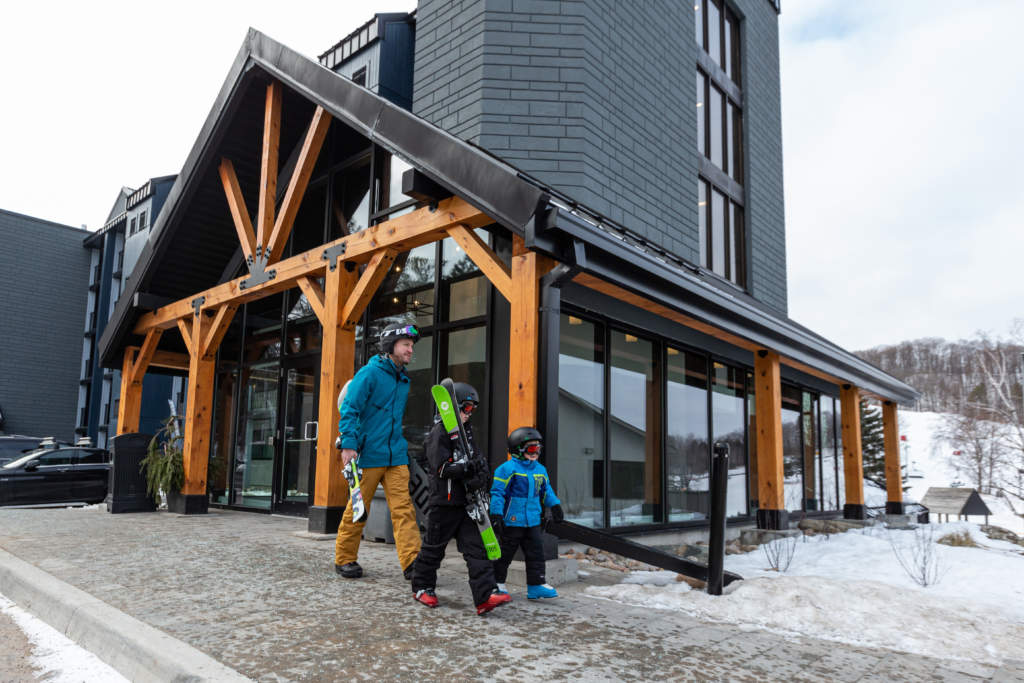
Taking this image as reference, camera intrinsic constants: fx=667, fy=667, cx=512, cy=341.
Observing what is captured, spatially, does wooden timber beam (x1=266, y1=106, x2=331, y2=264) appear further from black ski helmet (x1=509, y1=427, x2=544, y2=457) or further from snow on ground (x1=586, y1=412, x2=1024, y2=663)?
snow on ground (x1=586, y1=412, x2=1024, y2=663)

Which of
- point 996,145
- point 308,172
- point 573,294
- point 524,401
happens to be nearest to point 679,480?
point 573,294

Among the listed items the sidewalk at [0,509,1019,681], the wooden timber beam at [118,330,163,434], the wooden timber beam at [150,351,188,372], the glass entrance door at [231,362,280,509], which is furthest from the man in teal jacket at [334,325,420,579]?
the wooden timber beam at [150,351,188,372]

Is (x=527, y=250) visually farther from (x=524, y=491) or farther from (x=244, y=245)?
(x=244, y=245)

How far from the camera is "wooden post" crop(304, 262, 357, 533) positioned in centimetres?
721

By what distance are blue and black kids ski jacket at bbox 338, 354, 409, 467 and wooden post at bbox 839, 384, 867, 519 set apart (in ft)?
33.1

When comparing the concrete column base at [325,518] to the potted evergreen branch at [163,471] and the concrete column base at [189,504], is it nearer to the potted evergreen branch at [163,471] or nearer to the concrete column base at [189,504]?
the concrete column base at [189,504]

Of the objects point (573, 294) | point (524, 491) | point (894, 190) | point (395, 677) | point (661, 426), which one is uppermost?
point (894, 190)

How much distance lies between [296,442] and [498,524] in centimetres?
591

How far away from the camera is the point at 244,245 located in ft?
30.5

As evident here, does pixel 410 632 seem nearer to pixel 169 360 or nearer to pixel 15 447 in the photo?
pixel 169 360

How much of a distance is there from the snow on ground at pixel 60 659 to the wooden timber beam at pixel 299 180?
5.71 metres

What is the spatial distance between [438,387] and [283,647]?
5.66ft

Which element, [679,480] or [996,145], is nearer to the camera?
[679,480]

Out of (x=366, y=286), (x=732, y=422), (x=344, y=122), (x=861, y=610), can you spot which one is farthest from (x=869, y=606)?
(x=344, y=122)
